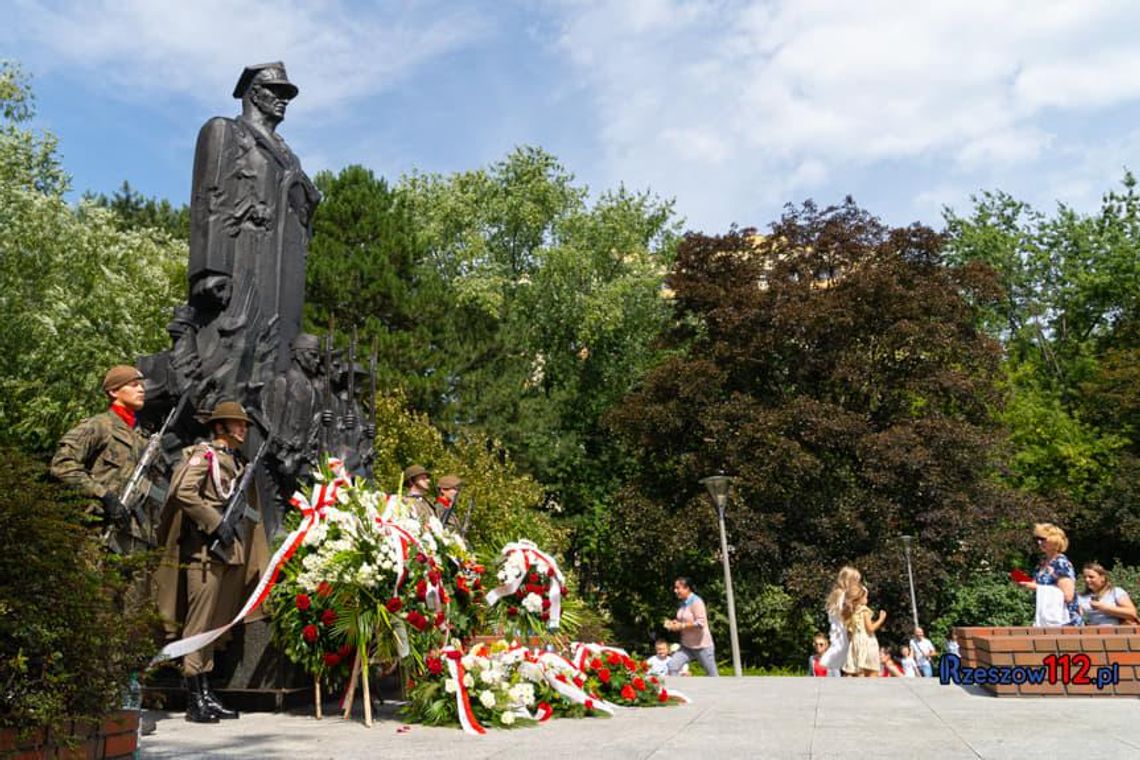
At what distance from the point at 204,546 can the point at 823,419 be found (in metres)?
22.5

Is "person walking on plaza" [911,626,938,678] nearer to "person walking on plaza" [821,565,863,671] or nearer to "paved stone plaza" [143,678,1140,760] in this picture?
"person walking on plaza" [821,565,863,671]

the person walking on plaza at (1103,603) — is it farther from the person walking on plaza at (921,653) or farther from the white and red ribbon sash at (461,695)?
the person walking on plaza at (921,653)

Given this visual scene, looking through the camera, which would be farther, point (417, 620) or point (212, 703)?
point (212, 703)

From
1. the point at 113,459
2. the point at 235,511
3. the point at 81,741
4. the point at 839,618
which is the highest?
the point at 113,459

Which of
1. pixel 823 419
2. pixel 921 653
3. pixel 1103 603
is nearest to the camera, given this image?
pixel 1103 603

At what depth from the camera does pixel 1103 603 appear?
10367 mm

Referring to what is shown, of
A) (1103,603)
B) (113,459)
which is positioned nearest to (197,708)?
(113,459)

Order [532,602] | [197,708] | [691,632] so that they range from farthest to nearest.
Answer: [691,632] → [532,602] → [197,708]

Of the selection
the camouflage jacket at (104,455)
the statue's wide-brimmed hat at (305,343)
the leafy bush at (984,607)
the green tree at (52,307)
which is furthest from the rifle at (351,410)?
the leafy bush at (984,607)

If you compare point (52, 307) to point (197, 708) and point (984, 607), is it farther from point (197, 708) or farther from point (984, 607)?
point (984, 607)

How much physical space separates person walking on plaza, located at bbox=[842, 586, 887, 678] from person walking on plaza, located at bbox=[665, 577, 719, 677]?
2005mm

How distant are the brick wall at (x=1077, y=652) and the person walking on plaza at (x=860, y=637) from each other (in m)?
4.15

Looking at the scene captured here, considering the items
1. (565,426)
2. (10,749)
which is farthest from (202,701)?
(565,426)

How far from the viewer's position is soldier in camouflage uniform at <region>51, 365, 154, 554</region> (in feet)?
21.4
